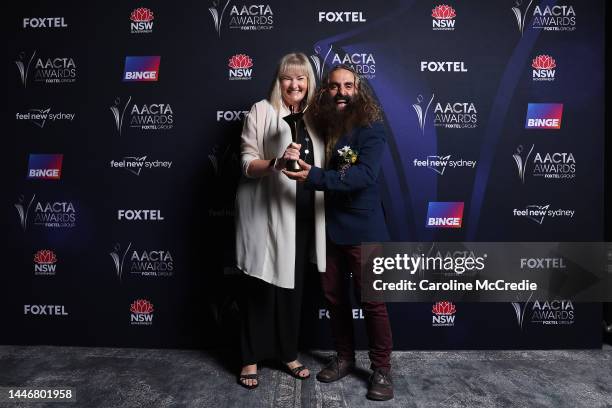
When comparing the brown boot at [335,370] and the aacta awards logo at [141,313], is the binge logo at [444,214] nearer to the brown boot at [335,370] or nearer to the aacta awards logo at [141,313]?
the brown boot at [335,370]

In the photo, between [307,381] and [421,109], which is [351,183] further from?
[307,381]

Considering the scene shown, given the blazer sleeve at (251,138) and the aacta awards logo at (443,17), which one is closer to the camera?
the blazer sleeve at (251,138)

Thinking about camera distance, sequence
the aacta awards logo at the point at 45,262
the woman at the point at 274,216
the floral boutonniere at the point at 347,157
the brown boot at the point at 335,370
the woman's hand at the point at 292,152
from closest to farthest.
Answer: the woman's hand at the point at 292,152 → the floral boutonniere at the point at 347,157 → the woman at the point at 274,216 → the brown boot at the point at 335,370 → the aacta awards logo at the point at 45,262

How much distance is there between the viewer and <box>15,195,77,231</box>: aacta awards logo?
2.58 m

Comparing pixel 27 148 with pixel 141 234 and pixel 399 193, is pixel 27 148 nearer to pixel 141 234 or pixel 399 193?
pixel 141 234

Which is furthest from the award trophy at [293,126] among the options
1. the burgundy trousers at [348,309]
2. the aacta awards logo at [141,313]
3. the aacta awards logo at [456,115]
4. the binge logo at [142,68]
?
the aacta awards logo at [141,313]

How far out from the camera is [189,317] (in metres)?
2.57

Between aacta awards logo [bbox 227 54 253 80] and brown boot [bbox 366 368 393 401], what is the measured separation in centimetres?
182

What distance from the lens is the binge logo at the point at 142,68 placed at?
8.32 feet

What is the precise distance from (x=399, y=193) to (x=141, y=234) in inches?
63.7

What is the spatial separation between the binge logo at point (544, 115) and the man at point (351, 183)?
1152 mm

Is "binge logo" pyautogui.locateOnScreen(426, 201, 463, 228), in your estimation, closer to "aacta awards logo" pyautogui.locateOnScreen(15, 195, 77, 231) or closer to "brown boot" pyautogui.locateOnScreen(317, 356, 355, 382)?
"brown boot" pyautogui.locateOnScreen(317, 356, 355, 382)

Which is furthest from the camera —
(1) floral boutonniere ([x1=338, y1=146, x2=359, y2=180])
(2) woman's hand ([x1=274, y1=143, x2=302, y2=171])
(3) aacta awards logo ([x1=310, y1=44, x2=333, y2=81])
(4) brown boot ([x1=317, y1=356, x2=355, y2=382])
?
(3) aacta awards logo ([x1=310, y1=44, x2=333, y2=81])

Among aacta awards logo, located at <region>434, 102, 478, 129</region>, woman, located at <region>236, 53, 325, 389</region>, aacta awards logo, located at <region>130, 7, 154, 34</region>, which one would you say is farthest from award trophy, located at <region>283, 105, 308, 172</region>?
aacta awards logo, located at <region>130, 7, 154, 34</region>
